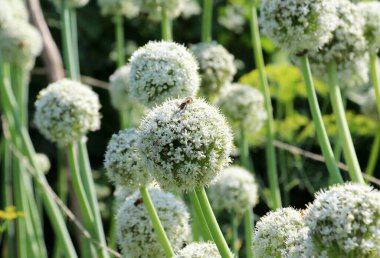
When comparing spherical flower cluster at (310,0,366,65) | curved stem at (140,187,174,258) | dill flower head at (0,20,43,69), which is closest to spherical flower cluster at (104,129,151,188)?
curved stem at (140,187,174,258)

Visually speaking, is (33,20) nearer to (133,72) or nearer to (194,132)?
(133,72)

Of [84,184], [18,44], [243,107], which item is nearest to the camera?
[84,184]

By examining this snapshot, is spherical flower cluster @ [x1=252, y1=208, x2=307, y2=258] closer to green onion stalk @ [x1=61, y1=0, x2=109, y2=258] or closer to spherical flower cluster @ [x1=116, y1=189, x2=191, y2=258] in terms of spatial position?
spherical flower cluster @ [x1=116, y1=189, x2=191, y2=258]

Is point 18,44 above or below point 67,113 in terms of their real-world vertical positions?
above

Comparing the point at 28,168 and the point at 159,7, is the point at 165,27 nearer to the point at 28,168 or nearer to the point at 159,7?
→ the point at 159,7

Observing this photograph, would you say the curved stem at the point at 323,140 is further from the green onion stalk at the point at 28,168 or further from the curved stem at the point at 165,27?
the green onion stalk at the point at 28,168

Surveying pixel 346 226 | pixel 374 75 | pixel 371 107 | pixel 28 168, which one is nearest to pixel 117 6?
pixel 28 168

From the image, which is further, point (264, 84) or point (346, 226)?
point (264, 84)
